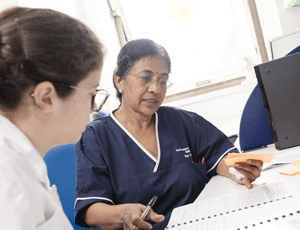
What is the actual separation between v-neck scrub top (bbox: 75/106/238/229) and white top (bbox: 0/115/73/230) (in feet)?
1.42

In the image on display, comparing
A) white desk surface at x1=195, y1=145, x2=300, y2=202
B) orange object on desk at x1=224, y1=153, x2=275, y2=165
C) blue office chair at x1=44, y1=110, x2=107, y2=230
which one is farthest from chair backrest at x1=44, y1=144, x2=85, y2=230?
orange object on desk at x1=224, y1=153, x2=275, y2=165

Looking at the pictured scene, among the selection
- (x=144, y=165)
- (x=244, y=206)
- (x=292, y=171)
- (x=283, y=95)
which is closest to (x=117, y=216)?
(x=144, y=165)

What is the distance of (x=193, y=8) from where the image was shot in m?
2.88

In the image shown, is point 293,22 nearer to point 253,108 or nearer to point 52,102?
point 253,108

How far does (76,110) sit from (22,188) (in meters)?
0.28

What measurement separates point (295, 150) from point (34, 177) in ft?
3.30

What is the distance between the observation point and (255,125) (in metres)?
1.40

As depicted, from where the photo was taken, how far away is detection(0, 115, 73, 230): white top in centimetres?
47

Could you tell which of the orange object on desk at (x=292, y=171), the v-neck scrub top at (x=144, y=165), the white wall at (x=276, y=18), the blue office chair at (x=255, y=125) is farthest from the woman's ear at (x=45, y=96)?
the white wall at (x=276, y=18)

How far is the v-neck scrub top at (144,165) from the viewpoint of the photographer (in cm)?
105

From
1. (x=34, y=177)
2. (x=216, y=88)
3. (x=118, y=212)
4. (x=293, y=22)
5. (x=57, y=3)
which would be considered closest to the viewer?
(x=34, y=177)

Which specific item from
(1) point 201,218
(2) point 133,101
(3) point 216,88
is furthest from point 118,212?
(3) point 216,88

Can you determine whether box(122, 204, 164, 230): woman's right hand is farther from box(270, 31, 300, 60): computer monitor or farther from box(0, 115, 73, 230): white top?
box(270, 31, 300, 60): computer monitor

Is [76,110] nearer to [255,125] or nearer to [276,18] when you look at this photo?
[255,125]
